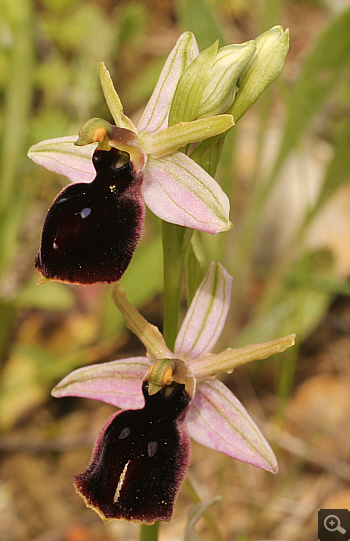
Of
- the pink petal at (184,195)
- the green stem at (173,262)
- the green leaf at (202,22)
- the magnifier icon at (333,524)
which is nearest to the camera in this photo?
the pink petal at (184,195)

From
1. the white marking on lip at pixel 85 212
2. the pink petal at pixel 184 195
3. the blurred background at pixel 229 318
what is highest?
the white marking on lip at pixel 85 212

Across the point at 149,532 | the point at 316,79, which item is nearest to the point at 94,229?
the point at 149,532

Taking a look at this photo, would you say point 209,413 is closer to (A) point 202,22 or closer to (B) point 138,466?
(B) point 138,466

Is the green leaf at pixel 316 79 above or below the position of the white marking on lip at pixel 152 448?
above

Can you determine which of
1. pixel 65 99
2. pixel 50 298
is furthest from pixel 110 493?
pixel 65 99

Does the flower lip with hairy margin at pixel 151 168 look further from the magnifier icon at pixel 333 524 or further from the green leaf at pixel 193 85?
the magnifier icon at pixel 333 524

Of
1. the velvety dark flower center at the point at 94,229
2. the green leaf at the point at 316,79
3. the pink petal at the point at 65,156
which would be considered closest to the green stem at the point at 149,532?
the velvety dark flower center at the point at 94,229

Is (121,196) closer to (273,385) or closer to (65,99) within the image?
(273,385)
